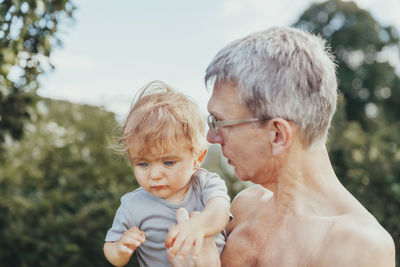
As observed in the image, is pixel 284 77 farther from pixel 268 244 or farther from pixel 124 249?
pixel 124 249

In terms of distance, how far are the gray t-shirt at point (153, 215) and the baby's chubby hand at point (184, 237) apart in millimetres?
202

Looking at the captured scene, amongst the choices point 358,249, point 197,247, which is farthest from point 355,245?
point 197,247

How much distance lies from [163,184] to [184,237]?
0.97 feet

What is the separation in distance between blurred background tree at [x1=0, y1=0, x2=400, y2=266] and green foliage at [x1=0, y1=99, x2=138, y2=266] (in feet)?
0.04

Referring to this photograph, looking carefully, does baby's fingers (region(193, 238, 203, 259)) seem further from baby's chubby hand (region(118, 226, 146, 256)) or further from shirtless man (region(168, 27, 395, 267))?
shirtless man (region(168, 27, 395, 267))

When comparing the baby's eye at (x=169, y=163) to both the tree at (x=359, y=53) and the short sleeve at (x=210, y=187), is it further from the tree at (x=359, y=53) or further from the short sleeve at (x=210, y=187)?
the tree at (x=359, y=53)

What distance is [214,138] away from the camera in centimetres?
242

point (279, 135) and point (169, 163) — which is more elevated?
point (279, 135)

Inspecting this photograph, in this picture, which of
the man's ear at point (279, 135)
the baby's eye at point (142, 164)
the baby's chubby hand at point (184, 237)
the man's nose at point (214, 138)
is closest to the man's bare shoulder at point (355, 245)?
the man's ear at point (279, 135)

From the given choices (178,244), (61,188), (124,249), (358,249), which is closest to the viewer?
(358,249)

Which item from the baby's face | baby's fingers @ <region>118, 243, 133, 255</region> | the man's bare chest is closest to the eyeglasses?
the baby's face

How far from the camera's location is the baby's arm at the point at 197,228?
7.02ft

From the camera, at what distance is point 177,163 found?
7.70 ft

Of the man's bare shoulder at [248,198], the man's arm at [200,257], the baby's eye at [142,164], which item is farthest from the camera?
the man's bare shoulder at [248,198]
